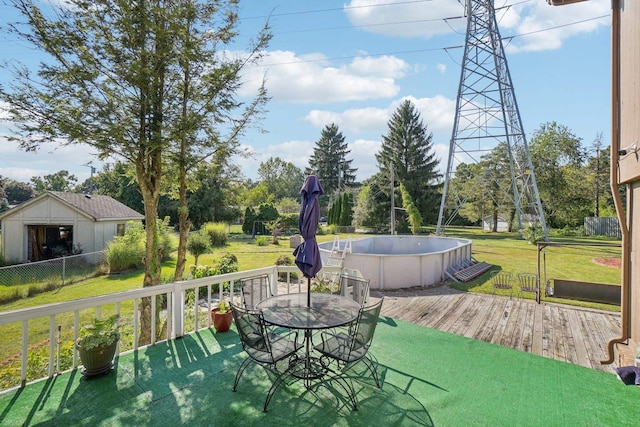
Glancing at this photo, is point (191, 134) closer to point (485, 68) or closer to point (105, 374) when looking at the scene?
point (105, 374)

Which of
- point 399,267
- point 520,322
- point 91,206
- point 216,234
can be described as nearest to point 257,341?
point 520,322

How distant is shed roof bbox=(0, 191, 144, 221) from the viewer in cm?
1312

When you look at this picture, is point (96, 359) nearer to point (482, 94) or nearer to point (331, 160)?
point (482, 94)

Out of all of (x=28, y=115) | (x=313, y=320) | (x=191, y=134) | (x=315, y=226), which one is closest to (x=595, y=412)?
(x=313, y=320)

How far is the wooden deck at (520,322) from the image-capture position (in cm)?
417

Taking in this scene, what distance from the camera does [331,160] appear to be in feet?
133

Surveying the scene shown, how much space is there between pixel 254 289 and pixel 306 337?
1.45m

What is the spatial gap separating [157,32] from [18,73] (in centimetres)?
179

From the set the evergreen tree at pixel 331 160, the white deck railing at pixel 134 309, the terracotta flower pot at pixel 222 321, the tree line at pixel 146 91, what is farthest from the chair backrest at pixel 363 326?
the evergreen tree at pixel 331 160

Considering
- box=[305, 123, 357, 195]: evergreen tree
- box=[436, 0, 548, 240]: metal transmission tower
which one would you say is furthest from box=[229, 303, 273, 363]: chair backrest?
box=[305, 123, 357, 195]: evergreen tree

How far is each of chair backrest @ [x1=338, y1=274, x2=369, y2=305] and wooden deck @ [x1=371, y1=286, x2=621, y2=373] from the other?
1143mm

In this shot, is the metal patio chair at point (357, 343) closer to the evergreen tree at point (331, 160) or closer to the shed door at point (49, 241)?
the shed door at point (49, 241)

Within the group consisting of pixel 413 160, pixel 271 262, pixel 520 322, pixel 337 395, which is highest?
pixel 413 160

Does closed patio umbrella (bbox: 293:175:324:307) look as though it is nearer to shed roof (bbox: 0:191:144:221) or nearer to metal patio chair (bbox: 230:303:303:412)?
metal patio chair (bbox: 230:303:303:412)
